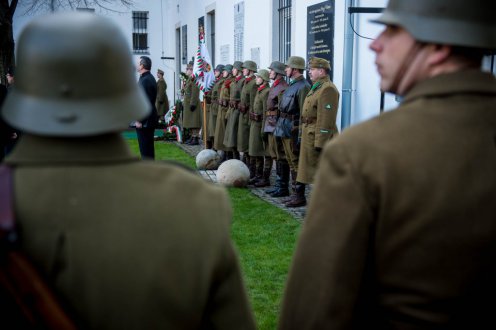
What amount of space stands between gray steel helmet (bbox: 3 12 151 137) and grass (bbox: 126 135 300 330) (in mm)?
3200

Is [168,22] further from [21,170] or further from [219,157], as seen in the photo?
[21,170]

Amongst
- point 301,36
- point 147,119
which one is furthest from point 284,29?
point 147,119

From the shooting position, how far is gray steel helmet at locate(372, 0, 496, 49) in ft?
5.89

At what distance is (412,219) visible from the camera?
1.73 metres

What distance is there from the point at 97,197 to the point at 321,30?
30.2 ft

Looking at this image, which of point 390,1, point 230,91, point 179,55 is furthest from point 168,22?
point 390,1

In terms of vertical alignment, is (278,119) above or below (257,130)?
above

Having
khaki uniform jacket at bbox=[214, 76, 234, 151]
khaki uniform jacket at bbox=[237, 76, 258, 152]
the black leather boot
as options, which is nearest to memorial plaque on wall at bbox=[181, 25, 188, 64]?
khaki uniform jacket at bbox=[214, 76, 234, 151]

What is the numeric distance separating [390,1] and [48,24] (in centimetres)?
97

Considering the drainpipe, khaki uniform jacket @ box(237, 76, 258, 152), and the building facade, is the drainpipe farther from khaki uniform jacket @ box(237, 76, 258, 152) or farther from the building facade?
khaki uniform jacket @ box(237, 76, 258, 152)

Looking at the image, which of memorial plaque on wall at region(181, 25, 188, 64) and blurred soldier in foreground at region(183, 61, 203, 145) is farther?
memorial plaque on wall at region(181, 25, 188, 64)

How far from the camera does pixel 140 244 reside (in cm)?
144

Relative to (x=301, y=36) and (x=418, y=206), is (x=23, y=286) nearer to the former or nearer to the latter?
(x=418, y=206)

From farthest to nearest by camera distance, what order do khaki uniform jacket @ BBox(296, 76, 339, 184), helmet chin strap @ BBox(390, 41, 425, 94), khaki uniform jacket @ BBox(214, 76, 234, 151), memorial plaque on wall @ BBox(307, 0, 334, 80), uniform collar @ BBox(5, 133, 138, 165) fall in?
1. khaki uniform jacket @ BBox(214, 76, 234, 151)
2. memorial plaque on wall @ BBox(307, 0, 334, 80)
3. khaki uniform jacket @ BBox(296, 76, 339, 184)
4. helmet chin strap @ BBox(390, 41, 425, 94)
5. uniform collar @ BBox(5, 133, 138, 165)
